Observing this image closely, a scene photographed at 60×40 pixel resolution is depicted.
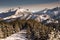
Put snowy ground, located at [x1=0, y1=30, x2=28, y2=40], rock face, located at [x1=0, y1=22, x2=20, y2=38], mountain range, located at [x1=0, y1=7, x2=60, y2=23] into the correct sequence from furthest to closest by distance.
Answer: mountain range, located at [x1=0, y1=7, x2=60, y2=23], rock face, located at [x1=0, y1=22, x2=20, y2=38], snowy ground, located at [x1=0, y1=30, x2=28, y2=40]

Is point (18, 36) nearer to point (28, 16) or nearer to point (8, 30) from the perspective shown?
point (8, 30)

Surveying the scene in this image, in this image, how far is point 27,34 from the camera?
17672mm

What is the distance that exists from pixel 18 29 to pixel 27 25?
3.11 feet

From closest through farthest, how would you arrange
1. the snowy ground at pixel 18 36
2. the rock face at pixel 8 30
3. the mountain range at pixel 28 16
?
the snowy ground at pixel 18 36 < the rock face at pixel 8 30 < the mountain range at pixel 28 16

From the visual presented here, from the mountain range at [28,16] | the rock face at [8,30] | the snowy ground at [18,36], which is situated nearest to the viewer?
the snowy ground at [18,36]

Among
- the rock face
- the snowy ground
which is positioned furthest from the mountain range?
the snowy ground

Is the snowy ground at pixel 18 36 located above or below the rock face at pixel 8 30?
below

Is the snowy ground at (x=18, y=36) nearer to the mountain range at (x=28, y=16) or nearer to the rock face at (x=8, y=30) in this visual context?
the rock face at (x=8, y=30)

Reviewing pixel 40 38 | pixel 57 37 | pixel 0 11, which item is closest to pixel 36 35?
pixel 40 38

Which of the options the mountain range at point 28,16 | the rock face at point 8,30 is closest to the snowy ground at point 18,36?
the rock face at point 8,30

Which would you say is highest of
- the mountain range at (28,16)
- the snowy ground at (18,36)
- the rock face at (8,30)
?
the rock face at (8,30)

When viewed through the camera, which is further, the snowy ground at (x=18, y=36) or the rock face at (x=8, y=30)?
the rock face at (x=8, y=30)

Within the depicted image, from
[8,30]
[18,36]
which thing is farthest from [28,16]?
[18,36]

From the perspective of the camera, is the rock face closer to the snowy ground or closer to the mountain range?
the snowy ground
